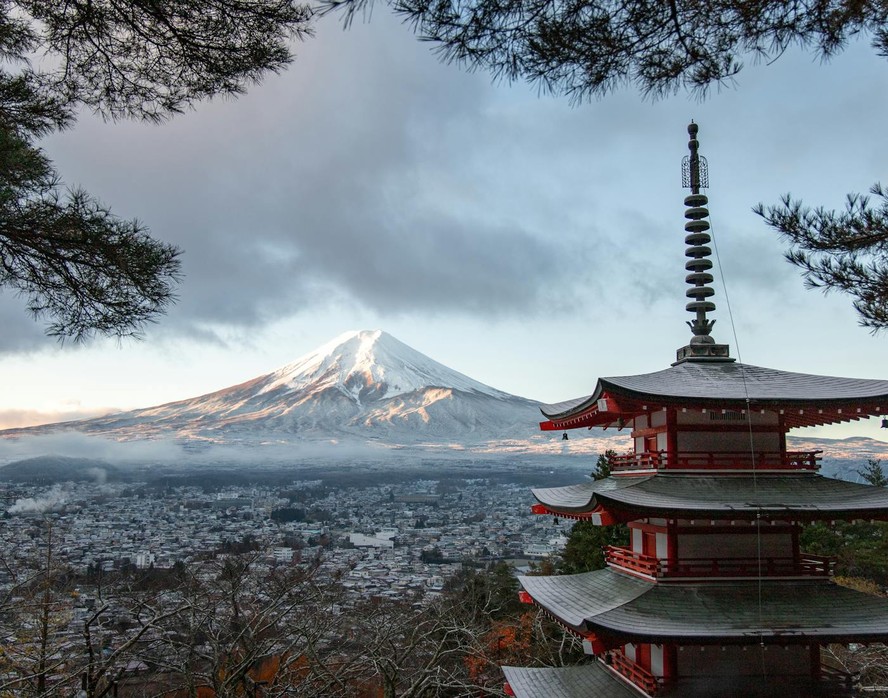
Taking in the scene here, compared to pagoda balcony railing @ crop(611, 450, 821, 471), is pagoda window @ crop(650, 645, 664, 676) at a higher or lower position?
lower

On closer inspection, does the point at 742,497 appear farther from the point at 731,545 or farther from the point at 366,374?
the point at 366,374

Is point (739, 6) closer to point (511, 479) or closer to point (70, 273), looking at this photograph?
point (70, 273)

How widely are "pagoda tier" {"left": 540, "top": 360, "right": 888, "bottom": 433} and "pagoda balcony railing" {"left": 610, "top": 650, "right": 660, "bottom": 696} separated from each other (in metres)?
3.15

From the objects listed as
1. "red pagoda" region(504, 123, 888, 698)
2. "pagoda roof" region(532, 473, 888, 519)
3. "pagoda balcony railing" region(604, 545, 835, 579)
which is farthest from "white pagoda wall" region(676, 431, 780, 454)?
"pagoda balcony railing" region(604, 545, 835, 579)

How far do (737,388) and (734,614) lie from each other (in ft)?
8.87

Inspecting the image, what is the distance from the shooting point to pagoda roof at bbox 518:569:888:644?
791cm

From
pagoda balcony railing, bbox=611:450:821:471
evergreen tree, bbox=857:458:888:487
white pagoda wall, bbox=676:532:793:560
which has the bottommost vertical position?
evergreen tree, bbox=857:458:888:487

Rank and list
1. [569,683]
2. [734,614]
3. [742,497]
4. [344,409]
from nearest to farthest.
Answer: [734,614] < [742,497] < [569,683] < [344,409]

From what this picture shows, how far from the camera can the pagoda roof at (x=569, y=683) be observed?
365 inches

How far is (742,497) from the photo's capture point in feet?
28.6

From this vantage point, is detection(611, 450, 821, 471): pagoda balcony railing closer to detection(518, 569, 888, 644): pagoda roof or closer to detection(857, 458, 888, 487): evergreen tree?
detection(518, 569, 888, 644): pagoda roof

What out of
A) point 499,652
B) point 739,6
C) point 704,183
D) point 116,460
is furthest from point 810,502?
point 116,460

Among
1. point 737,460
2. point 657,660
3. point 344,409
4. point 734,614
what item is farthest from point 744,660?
point 344,409

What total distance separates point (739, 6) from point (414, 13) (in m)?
2.28
